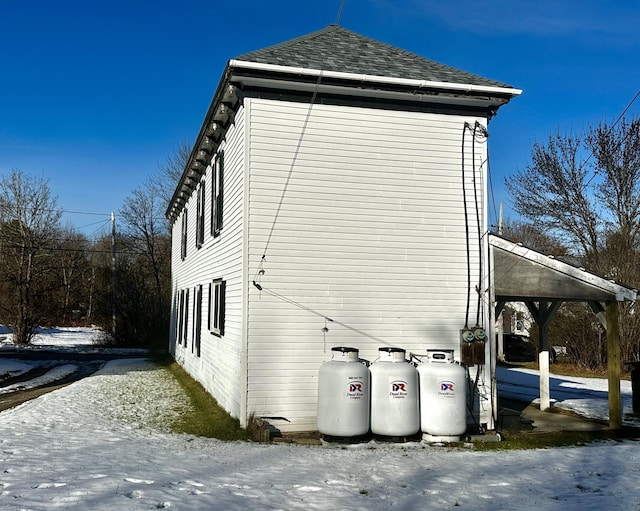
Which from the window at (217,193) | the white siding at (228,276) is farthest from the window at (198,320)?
the window at (217,193)

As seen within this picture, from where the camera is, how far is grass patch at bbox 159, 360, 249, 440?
8.93 meters

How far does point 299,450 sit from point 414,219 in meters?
4.40

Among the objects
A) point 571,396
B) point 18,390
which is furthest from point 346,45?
point 18,390

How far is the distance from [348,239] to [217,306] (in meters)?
3.70

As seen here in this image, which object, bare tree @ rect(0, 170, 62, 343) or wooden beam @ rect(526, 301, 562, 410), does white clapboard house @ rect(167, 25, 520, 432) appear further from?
bare tree @ rect(0, 170, 62, 343)

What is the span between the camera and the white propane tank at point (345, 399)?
8438 mm

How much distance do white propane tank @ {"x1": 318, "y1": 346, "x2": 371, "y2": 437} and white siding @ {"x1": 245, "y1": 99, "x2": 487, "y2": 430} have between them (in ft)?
2.52

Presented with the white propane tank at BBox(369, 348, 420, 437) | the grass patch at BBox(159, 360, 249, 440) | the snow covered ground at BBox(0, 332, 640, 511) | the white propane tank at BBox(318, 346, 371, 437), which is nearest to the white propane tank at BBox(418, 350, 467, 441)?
the white propane tank at BBox(369, 348, 420, 437)

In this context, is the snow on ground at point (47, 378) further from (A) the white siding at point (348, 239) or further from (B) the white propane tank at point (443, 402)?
(B) the white propane tank at point (443, 402)

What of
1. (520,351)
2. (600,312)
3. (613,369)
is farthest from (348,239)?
(520,351)

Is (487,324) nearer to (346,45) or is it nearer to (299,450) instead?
(299,450)

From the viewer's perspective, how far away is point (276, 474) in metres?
6.39

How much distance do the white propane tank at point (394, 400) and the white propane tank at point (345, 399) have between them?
0.13 m

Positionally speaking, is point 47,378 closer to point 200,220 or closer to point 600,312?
point 200,220
